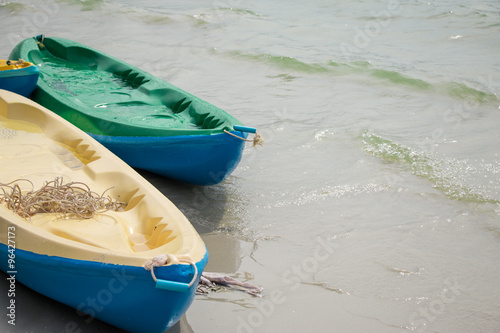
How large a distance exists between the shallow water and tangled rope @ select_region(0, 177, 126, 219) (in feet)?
1.74

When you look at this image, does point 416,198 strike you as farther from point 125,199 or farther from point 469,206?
point 125,199

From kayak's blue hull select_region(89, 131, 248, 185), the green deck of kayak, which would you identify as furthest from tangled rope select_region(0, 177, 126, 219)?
the green deck of kayak

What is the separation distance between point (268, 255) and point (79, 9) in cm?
1300

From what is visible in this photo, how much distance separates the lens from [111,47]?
37.0ft

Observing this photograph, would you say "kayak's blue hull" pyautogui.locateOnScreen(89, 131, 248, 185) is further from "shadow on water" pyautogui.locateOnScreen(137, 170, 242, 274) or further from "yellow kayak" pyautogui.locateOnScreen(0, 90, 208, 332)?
"yellow kayak" pyautogui.locateOnScreen(0, 90, 208, 332)

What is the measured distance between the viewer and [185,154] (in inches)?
182

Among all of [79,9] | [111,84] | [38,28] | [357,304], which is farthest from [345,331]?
[79,9]

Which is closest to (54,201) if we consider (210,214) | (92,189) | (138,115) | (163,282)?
(92,189)

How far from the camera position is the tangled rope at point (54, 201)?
10.9 ft

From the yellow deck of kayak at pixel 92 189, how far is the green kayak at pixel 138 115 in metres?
0.49

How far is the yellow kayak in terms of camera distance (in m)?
2.60

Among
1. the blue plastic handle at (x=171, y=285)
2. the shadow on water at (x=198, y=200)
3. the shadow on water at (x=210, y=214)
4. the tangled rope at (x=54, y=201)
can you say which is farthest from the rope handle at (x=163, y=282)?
the shadow on water at (x=198, y=200)

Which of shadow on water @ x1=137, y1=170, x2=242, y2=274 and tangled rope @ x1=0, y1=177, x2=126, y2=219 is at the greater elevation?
tangled rope @ x1=0, y1=177, x2=126, y2=219

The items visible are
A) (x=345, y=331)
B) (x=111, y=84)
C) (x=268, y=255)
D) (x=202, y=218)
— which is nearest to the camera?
(x=345, y=331)
